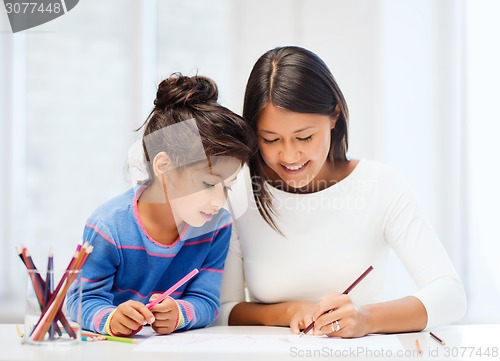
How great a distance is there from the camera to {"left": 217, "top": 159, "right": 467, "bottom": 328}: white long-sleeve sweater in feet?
4.43

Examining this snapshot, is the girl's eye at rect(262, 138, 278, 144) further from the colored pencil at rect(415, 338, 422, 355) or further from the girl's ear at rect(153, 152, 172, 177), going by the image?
the colored pencil at rect(415, 338, 422, 355)

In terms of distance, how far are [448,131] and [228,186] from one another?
106 centimetres

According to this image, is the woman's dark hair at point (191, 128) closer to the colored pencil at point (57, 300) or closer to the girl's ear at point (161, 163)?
the girl's ear at point (161, 163)

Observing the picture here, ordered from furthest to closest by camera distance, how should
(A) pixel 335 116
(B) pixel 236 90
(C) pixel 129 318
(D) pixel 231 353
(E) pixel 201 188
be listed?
(B) pixel 236 90 → (A) pixel 335 116 → (E) pixel 201 188 → (C) pixel 129 318 → (D) pixel 231 353

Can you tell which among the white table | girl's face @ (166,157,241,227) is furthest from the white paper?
girl's face @ (166,157,241,227)

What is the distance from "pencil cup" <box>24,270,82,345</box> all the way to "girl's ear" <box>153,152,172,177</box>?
32 cm

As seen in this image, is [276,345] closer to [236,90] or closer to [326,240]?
[326,240]

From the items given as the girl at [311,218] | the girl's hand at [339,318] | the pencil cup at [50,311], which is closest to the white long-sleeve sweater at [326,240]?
the girl at [311,218]

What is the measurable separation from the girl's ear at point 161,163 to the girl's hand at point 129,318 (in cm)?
28

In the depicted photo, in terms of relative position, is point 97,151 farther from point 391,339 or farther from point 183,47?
point 391,339

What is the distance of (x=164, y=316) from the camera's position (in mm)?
1121

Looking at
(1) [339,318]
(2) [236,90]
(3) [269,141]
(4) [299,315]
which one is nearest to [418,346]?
(1) [339,318]

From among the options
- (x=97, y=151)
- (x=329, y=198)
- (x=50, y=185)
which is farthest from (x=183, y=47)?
(x=329, y=198)

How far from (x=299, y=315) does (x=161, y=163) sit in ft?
1.26
